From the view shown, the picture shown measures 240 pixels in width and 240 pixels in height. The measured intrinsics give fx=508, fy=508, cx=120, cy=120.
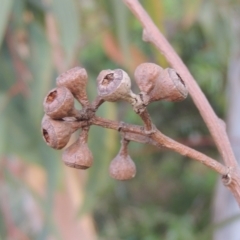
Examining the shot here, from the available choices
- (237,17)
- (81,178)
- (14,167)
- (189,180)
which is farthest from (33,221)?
(189,180)

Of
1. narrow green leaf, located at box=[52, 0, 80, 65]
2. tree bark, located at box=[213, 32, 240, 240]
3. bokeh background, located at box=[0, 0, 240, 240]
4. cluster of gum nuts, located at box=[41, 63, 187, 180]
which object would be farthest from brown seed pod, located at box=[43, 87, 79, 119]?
tree bark, located at box=[213, 32, 240, 240]

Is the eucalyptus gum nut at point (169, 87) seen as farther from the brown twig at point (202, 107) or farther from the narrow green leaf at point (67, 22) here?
the narrow green leaf at point (67, 22)

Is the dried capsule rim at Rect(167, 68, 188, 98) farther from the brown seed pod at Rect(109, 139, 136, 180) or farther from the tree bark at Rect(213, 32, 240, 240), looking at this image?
the tree bark at Rect(213, 32, 240, 240)

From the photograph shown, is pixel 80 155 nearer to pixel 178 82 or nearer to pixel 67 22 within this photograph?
pixel 178 82

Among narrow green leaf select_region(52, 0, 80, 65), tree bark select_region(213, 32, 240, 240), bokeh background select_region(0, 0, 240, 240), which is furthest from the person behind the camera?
tree bark select_region(213, 32, 240, 240)

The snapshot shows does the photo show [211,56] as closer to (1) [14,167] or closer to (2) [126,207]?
(2) [126,207]

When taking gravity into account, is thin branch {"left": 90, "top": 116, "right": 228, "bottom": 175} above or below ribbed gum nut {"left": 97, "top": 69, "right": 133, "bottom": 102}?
below

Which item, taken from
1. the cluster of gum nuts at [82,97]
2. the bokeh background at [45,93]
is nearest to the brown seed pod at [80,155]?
the cluster of gum nuts at [82,97]

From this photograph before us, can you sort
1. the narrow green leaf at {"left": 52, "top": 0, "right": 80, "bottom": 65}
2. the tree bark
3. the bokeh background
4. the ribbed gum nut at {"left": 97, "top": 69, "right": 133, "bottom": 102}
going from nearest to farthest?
the ribbed gum nut at {"left": 97, "top": 69, "right": 133, "bottom": 102} < the narrow green leaf at {"left": 52, "top": 0, "right": 80, "bottom": 65} < the bokeh background < the tree bark
